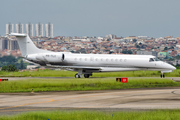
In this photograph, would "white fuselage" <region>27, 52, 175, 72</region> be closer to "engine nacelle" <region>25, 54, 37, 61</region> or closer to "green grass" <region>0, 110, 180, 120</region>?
"engine nacelle" <region>25, 54, 37, 61</region>

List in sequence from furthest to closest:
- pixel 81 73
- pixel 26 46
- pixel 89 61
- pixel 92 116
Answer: pixel 26 46, pixel 89 61, pixel 81 73, pixel 92 116

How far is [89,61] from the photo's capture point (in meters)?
45.0

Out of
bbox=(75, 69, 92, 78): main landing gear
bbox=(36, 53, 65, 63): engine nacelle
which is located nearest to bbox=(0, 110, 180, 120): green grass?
bbox=(75, 69, 92, 78): main landing gear

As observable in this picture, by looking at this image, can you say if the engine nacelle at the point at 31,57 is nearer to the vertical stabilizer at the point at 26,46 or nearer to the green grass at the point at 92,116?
the vertical stabilizer at the point at 26,46

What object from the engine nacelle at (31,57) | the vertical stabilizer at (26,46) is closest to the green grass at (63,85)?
the engine nacelle at (31,57)

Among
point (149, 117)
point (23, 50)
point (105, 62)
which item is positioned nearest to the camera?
point (149, 117)

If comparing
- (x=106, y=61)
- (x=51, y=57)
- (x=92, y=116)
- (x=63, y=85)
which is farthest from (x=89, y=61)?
(x=92, y=116)

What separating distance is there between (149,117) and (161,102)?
6361 mm

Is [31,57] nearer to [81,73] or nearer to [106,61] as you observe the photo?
[81,73]

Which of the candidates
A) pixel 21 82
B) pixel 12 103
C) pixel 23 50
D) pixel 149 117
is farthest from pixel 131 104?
pixel 23 50

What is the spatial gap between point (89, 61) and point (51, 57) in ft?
17.0

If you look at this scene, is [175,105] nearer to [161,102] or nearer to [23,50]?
[161,102]

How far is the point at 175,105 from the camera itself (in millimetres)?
18766

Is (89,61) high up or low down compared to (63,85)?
up
